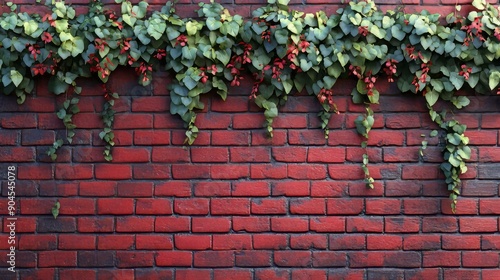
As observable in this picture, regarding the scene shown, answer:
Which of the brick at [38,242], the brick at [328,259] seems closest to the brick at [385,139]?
the brick at [328,259]

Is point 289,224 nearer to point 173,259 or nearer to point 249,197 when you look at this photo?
point 249,197

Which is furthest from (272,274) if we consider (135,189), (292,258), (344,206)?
(135,189)

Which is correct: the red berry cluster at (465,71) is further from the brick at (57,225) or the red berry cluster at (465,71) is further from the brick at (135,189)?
the brick at (57,225)

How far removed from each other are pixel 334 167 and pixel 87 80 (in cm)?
137

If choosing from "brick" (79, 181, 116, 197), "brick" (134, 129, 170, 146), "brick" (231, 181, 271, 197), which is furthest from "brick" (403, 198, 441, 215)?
"brick" (79, 181, 116, 197)

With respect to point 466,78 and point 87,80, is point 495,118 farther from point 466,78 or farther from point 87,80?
point 87,80

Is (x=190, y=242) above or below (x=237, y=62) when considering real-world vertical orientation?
below

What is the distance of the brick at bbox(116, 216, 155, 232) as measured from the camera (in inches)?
128

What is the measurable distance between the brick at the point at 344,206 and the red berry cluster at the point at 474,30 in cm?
97

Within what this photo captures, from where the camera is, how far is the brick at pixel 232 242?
325 centimetres

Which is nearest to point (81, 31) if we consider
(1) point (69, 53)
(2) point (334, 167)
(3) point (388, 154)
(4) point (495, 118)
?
(1) point (69, 53)

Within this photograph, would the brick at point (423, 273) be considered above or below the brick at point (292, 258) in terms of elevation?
below

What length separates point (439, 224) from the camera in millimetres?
3232

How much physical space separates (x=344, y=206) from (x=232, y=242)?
608mm
